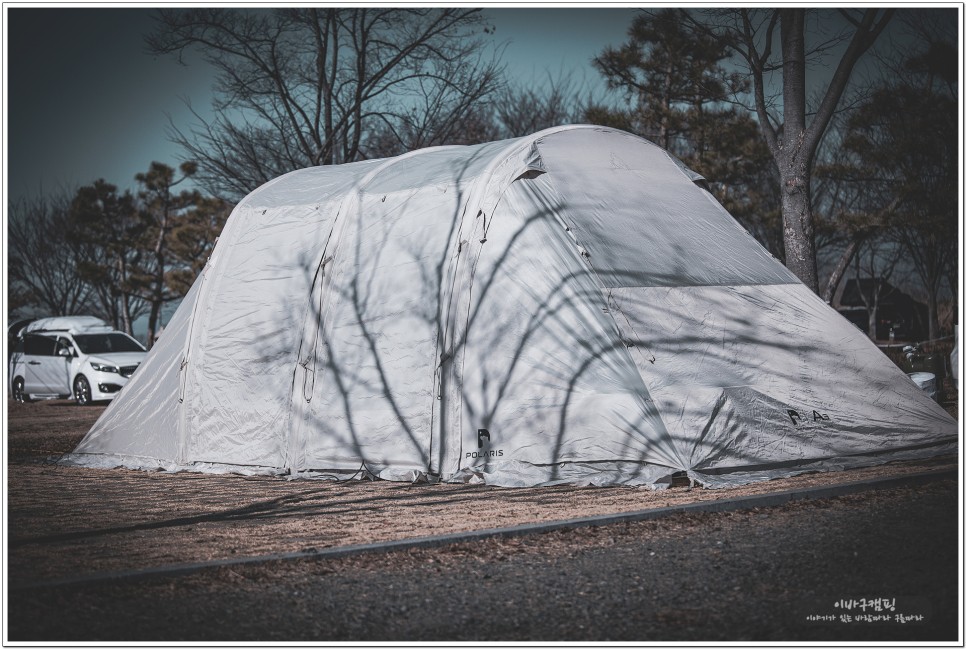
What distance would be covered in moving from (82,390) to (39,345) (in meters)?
3.09

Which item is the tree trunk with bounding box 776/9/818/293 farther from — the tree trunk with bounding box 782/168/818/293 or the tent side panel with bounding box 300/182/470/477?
the tent side panel with bounding box 300/182/470/477

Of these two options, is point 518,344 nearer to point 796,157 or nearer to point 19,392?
point 796,157

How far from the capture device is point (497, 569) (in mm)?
4930

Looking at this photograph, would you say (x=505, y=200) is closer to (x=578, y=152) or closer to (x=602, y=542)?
(x=578, y=152)

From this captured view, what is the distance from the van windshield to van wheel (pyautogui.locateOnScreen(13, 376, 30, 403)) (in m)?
2.49

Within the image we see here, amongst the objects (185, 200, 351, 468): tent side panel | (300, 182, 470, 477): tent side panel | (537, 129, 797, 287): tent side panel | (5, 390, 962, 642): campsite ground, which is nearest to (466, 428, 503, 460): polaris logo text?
(300, 182, 470, 477): tent side panel

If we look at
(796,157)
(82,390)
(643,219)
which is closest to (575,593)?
(643,219)

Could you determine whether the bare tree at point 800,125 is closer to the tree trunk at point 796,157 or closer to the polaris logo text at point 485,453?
the tree trunk at point 796,157

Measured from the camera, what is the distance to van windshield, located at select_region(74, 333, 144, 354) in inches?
878

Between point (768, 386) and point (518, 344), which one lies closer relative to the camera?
point (768, 386)

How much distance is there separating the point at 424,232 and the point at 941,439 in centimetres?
475

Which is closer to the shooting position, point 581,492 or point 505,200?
point 581,492

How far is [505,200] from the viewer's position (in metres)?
8.72

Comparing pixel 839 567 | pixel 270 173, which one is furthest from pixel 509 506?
pixel 270 173
